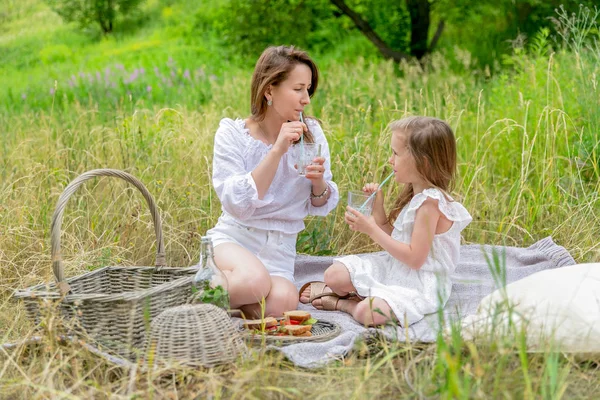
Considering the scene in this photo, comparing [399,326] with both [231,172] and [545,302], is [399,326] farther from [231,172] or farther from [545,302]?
[231,172]

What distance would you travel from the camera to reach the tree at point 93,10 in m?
12.6

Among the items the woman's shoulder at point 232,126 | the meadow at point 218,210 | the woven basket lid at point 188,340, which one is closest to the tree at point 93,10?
the meadow at point 218,210

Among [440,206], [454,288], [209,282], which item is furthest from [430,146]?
[209,282]

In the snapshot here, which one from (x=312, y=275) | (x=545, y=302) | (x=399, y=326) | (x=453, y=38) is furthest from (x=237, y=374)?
(x=453, y=38)

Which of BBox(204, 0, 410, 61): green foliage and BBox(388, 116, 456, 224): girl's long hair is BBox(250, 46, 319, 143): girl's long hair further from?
BBox(204, 0, 410, 61): green foliage

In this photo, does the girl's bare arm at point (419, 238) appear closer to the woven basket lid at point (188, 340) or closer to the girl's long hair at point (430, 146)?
the girl's long hair at point (430, 146)

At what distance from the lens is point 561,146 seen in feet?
14.5

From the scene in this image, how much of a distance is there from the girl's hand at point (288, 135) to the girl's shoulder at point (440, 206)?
536 millimetres

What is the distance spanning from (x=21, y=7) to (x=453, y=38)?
Answer: 22.6ft

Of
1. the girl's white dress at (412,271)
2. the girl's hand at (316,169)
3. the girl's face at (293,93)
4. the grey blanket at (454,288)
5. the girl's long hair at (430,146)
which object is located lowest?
the grey blanket at (454,288)

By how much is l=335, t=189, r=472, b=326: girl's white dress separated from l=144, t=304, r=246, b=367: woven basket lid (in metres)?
0.79

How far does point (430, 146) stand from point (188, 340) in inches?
49.7

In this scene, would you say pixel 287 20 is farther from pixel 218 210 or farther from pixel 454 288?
pixel 454 288

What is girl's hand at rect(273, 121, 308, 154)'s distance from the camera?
118 inches
